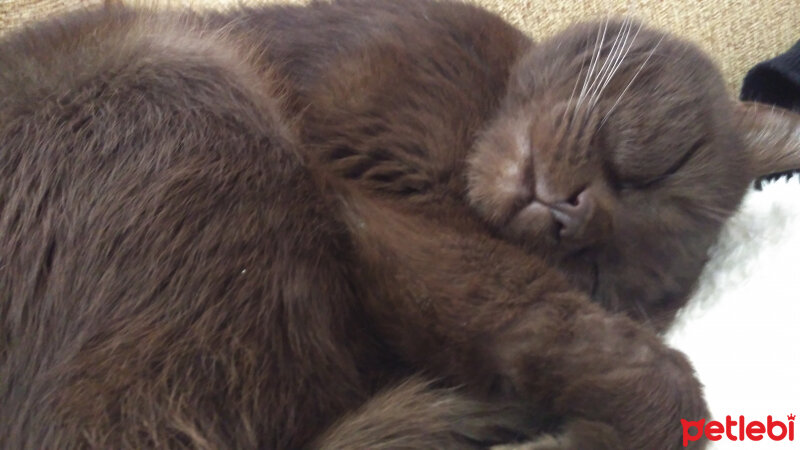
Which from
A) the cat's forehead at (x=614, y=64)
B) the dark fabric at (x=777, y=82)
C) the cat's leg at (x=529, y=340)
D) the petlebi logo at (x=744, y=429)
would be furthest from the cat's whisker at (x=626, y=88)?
the dark fabric at (x=777, y=82)

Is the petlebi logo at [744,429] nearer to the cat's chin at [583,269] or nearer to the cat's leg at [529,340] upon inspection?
the cat's leg at [529,340]

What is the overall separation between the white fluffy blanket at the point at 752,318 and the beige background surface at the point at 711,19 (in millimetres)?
741

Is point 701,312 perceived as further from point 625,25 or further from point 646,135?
point 625,25

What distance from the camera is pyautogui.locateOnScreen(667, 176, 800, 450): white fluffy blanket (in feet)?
3.39

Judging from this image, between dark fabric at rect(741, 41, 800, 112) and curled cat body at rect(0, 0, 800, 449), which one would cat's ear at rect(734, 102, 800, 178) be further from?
dark fabric at rect(741, 41, 800, 112)

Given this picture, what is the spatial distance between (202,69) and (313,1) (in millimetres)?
472

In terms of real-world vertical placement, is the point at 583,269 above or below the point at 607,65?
below

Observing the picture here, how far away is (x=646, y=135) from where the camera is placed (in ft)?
3.85

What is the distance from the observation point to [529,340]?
3.13ft

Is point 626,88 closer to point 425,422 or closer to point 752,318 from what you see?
point 752,318

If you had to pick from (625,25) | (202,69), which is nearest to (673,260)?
(625,25)

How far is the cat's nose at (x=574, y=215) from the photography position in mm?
1129

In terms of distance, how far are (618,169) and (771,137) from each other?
19.7 inches

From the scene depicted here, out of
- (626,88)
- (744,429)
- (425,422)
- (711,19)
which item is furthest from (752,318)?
(711,19)
